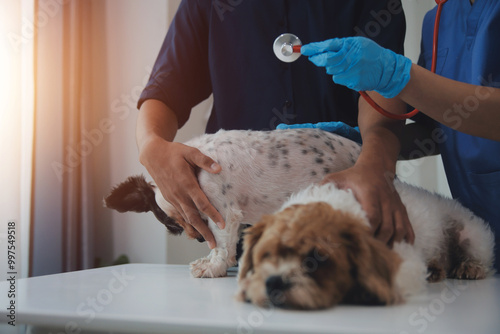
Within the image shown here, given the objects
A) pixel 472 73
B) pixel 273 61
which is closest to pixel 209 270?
pixel 273 61

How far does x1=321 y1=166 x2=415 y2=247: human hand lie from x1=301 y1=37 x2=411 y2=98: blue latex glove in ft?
0.63

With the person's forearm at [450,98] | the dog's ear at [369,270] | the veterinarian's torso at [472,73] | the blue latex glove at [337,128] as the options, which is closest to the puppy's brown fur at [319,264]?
the dog's ear at [369,270]

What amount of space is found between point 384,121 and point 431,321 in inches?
25.3

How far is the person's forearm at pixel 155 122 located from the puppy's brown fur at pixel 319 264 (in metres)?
0.73

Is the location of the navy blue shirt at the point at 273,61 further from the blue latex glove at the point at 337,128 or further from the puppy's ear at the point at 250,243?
the puppy's ear at the point at 250,243

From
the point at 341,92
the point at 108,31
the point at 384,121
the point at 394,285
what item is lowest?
the point at 394,285

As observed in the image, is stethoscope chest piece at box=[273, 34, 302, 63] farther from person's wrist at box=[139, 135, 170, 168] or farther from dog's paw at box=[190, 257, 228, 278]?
dog's paw at box=[190, 257, 228, 278]

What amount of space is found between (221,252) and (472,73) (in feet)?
2.84

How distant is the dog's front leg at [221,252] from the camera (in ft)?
3.91

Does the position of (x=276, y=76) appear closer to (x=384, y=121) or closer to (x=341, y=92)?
(x=341, y=92)

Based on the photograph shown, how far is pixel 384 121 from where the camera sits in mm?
1158

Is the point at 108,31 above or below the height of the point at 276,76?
above

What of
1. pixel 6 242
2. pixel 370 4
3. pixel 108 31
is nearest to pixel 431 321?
pixel 370 4

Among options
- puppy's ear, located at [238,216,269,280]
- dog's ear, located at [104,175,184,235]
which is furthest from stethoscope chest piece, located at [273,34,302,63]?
dog's ear, located at [104,175,184,235]
